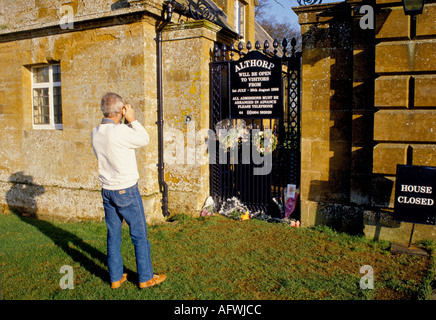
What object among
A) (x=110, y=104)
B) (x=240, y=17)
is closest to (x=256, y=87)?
(x=110, y=104)

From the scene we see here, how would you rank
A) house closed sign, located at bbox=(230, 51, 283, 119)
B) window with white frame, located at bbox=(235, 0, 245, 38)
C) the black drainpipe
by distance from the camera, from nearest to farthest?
house closed sign, located at bbox=(230, 51, 283, 119) < the black drainpipe < window with white frame, located at bbox=(235, 0, 245, 38)

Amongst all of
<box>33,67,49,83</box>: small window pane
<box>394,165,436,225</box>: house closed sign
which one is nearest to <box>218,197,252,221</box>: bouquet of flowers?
<box>394,165,436,225</box>: house closed sign

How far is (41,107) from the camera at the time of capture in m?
8.93

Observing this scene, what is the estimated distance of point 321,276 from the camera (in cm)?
479

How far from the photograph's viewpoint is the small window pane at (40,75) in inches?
344

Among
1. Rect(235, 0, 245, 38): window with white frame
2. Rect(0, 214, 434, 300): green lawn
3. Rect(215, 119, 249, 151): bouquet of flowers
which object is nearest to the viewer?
Rect(0, 214, 434, 300): green lawn

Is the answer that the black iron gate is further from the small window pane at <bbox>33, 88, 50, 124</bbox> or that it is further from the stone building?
the small window pane at <bbox>33, 88, 50, 124</bbox>

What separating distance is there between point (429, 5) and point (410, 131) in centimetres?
179

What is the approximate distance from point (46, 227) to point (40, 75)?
366cm

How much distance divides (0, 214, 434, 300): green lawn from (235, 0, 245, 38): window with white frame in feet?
25.6

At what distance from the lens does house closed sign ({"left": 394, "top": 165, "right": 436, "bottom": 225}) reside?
5.38 meters

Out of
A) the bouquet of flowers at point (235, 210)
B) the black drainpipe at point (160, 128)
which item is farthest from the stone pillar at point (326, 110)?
the black drainpipe at point (160, 128)

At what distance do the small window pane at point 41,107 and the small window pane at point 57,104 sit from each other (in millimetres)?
262

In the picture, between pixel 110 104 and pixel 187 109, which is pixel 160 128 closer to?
pixel 187 109
